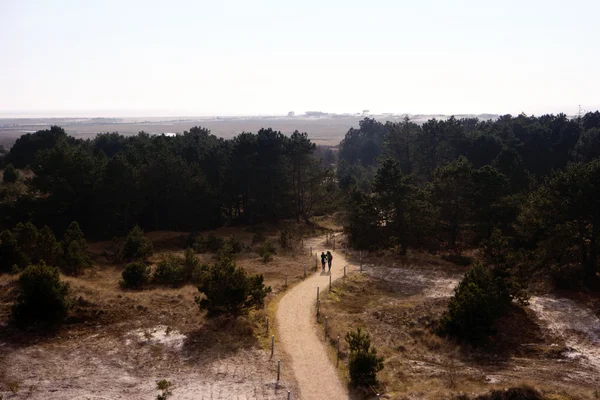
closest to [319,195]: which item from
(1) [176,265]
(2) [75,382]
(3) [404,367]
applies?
(1) [176,265]

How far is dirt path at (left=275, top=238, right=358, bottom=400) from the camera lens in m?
20.8

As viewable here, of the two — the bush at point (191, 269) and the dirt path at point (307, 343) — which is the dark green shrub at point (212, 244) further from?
the dirt path at point (307, 343)

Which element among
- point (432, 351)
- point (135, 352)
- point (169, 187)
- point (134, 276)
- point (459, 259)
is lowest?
point (432, 351)

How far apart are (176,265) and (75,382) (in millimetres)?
15258

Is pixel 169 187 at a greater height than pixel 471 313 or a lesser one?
greater

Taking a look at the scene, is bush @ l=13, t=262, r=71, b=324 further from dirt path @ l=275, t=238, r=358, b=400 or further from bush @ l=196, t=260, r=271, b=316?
dirt path @ l=275, t=238, r=358, b=400

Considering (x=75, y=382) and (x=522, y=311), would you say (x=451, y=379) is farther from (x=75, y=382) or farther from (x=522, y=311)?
(x=75, y=382)

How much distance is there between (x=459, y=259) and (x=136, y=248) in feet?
99.8

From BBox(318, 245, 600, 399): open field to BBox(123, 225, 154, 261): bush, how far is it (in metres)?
17.7

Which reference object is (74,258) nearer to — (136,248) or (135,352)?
(136,248)

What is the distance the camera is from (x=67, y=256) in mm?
35094

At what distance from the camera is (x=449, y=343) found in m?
27.5

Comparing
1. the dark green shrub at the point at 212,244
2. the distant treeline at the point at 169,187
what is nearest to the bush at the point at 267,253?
the dark green shrub at the point at 212,244

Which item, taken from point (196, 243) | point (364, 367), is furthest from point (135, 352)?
point (196, 243)
